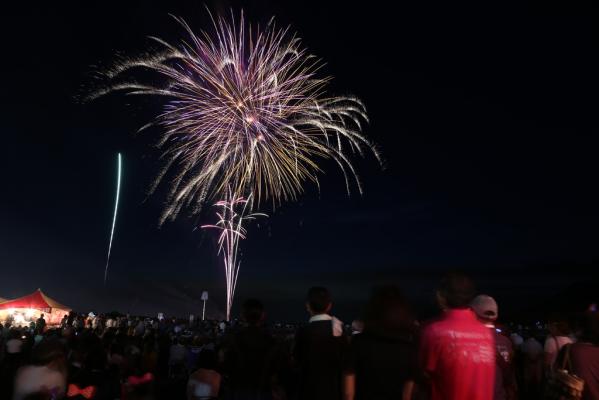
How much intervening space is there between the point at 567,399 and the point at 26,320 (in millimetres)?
36867

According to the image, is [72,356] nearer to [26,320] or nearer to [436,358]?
[436,358]

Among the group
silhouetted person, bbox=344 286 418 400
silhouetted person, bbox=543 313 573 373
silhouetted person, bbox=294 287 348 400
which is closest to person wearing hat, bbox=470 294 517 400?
silhouetted person, bbox=344 286 418 400

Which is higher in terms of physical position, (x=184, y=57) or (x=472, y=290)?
(x=184, y=57)

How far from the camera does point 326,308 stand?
197 inches

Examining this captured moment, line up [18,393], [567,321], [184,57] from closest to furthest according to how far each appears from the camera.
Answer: [18,393] → [567,321] → [184,57]

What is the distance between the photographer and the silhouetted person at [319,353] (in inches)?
186

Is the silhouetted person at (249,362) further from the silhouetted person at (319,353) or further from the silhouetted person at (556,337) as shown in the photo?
the silhouetted person at (556,337)

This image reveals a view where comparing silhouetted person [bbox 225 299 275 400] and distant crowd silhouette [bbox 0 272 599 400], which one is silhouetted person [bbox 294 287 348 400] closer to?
distant crowd silhouette [bbox 0 272 599 400]

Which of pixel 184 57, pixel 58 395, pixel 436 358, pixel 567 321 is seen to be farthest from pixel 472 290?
pixel 184 57

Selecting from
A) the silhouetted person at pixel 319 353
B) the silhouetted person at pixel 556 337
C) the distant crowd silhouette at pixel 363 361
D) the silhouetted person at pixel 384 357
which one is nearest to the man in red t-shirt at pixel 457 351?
the distant crowd silhouette at pixel 363 361

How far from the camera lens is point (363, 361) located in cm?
379

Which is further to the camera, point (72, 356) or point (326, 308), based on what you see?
point (72, 356)

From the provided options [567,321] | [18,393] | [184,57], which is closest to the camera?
[18,393]

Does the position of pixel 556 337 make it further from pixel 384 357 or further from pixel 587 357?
pixel 384 357
